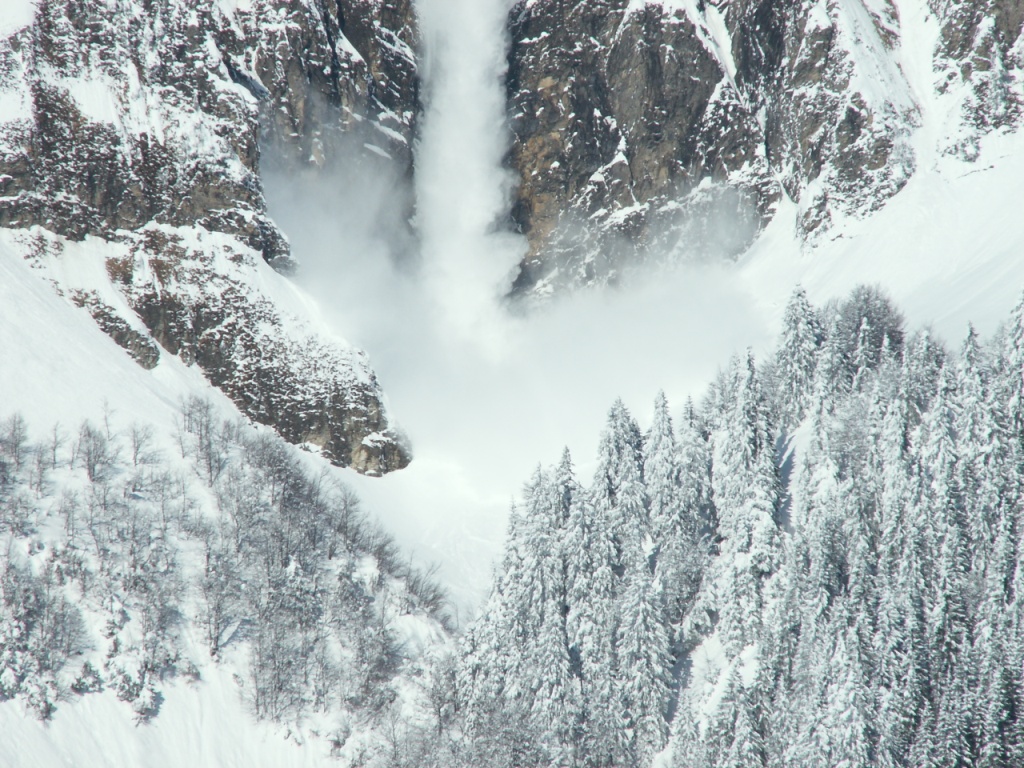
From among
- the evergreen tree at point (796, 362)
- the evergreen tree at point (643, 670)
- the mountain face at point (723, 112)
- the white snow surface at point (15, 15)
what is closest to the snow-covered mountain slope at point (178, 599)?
the evergreen tree at point (643, 670)

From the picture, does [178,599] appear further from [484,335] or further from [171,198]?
[484,335]

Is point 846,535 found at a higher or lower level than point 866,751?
higher

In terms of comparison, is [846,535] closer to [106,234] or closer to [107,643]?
[107,643]

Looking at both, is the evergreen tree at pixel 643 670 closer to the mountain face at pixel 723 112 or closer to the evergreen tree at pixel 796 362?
the evergreen tree at pixel 796 362

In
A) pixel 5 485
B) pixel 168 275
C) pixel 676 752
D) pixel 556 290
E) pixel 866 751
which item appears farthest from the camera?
pixel 556 290

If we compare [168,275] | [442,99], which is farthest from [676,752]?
[442,99]

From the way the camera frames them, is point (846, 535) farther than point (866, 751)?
Yes
